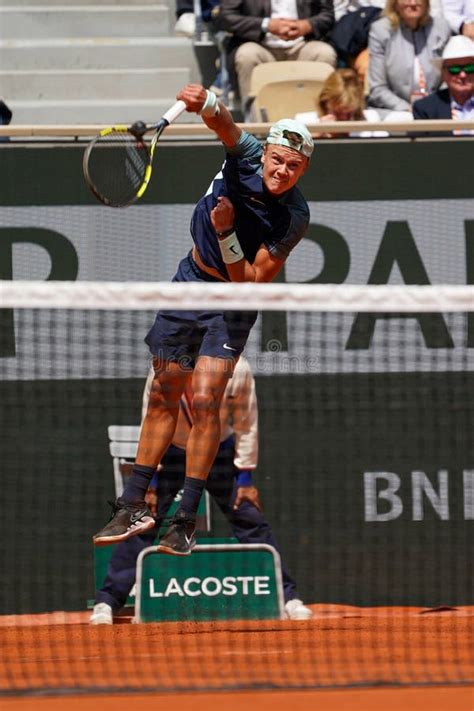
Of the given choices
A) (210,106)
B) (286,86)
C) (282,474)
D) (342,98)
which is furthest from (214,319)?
(286,86)

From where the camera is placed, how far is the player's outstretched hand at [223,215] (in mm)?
6852

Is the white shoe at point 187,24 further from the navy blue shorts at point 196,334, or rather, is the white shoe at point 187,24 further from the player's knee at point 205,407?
the player's knee at point 205,407

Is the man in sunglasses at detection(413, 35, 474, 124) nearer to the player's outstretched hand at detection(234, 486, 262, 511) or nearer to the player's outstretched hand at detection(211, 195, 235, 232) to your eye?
the player's outstretched hand at detection(234, 486, 262, 511)

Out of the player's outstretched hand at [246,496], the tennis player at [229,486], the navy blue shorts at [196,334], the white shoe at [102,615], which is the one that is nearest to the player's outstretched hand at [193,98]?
the navy blue shorts at [196,334]

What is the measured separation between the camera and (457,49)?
1016 cm

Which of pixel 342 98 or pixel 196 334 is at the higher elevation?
pixel 342 98

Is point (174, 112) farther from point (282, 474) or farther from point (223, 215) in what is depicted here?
point (282, 474)

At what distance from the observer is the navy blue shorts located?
7.22 metres

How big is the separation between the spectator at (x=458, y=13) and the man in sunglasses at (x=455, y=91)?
48.0 inches

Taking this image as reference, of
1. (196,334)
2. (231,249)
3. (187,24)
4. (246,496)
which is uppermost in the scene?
(187,24)

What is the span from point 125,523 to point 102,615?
5.66 ft

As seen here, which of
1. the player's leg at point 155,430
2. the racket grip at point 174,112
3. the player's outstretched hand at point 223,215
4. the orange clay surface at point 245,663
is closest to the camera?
the orange clay surface at point 245,663

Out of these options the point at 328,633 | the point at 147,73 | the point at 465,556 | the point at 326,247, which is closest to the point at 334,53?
the point at 147,73

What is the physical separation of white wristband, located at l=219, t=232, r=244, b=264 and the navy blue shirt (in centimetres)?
28
